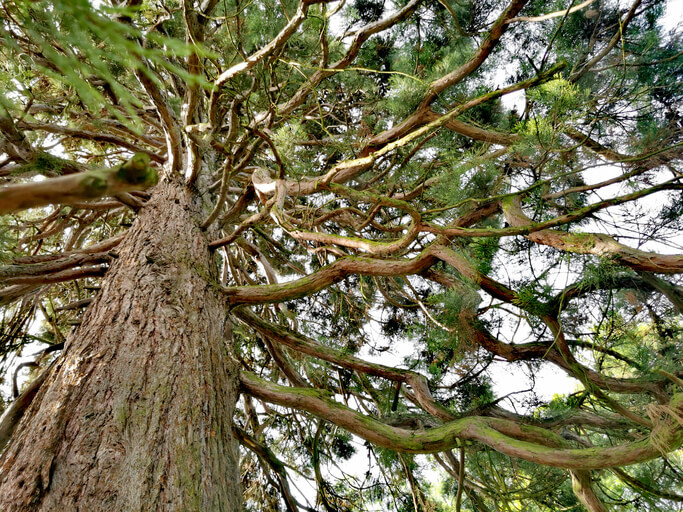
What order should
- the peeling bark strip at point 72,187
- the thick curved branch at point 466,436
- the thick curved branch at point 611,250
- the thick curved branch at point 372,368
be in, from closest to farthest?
the peeling bark strip at point 72,187, the thick curved branch at point 466,436, the thick curved branch at point 611,250, the thick curved branch at point 372,368

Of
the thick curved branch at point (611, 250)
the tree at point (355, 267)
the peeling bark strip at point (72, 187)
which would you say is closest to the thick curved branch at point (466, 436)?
the tree at point (355, 267)

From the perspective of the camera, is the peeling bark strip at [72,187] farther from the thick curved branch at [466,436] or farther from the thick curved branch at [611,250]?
the thick curved branch at [611,250]

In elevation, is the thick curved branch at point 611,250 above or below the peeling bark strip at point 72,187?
above

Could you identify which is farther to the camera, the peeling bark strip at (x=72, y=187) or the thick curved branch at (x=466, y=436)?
the thick curved branch at (x=466, y=436)

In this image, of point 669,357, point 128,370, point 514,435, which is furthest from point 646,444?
point 128,370

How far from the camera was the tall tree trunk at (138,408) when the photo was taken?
142 cm

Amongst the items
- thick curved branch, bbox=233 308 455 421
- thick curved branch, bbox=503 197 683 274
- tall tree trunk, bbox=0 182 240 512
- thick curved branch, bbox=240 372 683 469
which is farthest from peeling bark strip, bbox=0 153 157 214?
thick curved branch, bbox=503 197 683 274

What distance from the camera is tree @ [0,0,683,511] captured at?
60.4 inches

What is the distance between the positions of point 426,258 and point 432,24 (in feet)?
9.80

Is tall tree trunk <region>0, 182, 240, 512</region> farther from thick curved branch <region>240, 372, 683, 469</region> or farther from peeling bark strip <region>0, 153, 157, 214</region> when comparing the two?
peeling bark strip <region>0, 153, 157, 214</region>

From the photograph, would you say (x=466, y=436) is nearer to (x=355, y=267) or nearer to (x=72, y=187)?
(x=355, y=267)

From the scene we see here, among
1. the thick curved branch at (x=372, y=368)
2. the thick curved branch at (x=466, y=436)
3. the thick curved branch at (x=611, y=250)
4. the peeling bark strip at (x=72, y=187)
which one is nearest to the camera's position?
the peeling bark strip at (x=72, y=187)

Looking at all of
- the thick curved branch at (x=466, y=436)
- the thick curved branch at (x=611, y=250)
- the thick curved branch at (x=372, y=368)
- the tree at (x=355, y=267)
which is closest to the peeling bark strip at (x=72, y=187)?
the tree at (x=355, y=267)

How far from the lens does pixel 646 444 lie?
141 cm
